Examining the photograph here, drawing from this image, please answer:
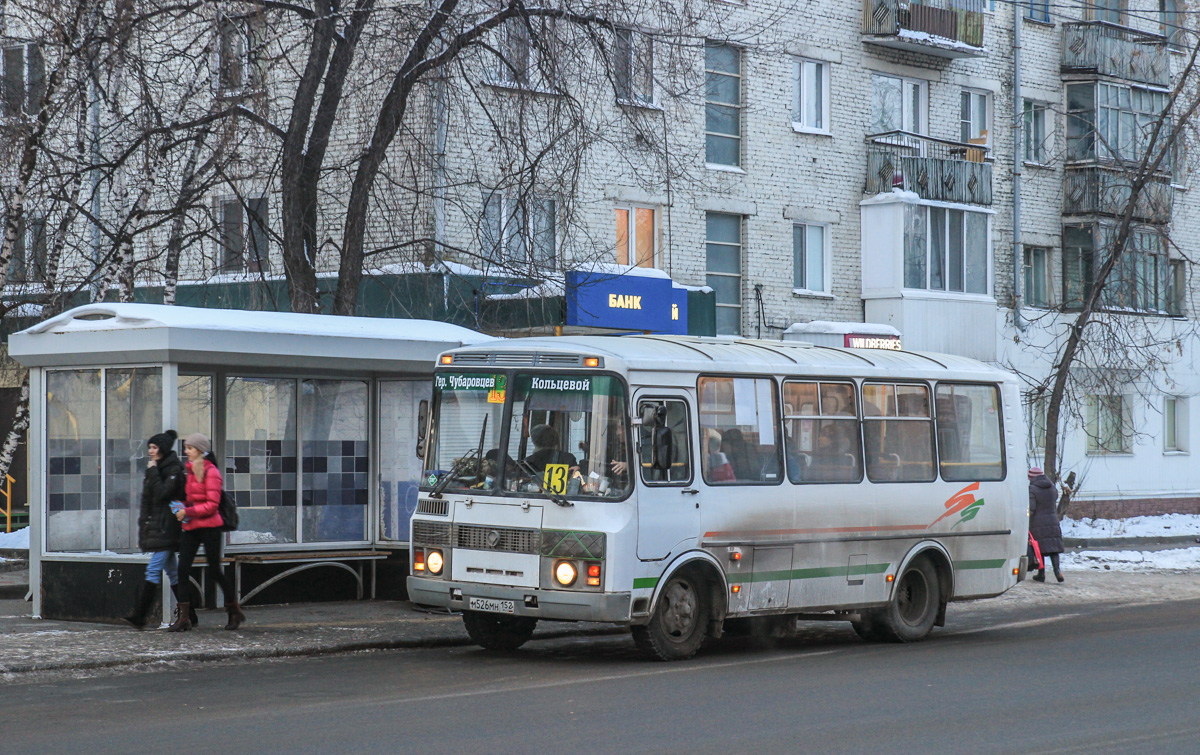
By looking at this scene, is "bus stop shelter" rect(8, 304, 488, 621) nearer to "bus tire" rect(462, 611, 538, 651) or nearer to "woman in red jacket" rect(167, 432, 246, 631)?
"woman in red jacket" rect(167, 432, 246, 631)

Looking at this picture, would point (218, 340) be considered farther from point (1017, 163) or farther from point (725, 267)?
point (1017, 163)

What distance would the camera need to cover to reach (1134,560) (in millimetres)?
25203

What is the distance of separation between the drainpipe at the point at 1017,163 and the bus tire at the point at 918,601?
1990 centimetres

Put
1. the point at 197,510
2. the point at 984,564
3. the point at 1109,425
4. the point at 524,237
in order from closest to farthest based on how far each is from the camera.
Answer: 1. the point at 197,510
2. the point at 984,564
3. the point at 524,237
4. the point at 1109,425

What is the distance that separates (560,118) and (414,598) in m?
6.70

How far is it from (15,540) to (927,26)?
63.3 feet

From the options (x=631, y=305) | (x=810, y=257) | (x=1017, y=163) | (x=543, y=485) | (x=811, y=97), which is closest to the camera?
(x=543, y=485)

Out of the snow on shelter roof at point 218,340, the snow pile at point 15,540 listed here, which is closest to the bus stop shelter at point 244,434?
the snow on shelter roof at point 218,340

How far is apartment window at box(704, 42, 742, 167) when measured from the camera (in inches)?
1104

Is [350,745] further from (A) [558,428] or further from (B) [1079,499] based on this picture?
(B) [1079,499]

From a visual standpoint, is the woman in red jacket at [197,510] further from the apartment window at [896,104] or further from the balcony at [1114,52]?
the balcony at [1114,52]

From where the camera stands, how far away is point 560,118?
57.2ft

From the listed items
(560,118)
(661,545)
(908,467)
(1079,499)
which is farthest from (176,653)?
(1079,499)

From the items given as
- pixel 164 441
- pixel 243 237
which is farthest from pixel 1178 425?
pixel 164 441
